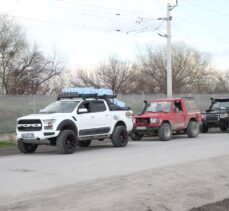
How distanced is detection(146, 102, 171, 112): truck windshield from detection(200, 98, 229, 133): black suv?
462 cm

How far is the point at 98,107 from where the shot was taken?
17438mm

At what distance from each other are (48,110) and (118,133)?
2.85 meters

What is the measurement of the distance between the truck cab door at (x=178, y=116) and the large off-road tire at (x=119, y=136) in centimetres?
381

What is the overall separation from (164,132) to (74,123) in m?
5.65

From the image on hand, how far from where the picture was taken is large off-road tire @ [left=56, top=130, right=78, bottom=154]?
15359 mm

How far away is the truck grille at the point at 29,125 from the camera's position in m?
15.5

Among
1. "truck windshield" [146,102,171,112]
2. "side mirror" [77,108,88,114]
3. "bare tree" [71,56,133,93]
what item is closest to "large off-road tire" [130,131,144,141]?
"truck windshield" [146,102,171,112]

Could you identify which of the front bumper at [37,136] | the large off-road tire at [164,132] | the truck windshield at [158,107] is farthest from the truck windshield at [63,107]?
the truck windshield at [158,107]

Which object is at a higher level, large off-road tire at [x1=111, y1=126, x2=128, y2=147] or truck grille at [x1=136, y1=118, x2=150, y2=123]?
truck grille at [x1=136, y1=118, x2=150, y2=123]

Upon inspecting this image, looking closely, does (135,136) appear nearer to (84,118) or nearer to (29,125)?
(84,118)

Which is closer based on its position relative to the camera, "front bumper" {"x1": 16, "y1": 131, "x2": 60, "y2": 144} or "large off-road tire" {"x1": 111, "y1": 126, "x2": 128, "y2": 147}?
"front bumper" {"x1": 16, "y1": 131, "x2": 60, "y2": 144}

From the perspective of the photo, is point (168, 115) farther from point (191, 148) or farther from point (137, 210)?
point (137, 210)

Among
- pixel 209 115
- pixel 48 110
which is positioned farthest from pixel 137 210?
pixel 209 115

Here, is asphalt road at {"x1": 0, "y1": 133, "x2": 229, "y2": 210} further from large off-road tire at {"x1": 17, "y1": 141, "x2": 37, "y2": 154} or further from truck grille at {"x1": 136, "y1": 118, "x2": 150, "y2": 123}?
truck grille at {"x1": 136, "y1": 118, "x2": 150, "y2": 123}
